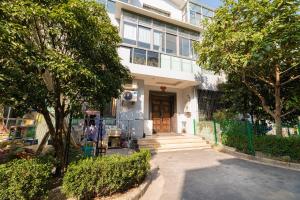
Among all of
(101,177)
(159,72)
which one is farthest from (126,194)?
(159,72)

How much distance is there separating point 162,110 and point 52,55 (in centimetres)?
964

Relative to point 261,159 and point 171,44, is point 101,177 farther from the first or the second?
point 171,44

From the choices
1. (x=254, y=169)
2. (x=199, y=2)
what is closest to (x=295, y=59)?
(x=254, y=169)

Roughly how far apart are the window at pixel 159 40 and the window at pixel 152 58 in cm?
66

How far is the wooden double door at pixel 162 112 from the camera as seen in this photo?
11.6 metres

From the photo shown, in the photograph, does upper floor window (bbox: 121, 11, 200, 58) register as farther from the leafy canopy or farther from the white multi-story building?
the leafy canopy

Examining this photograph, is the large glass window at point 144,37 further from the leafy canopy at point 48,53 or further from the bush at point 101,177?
the bush at point 101,177

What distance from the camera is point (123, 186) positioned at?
11.6ft

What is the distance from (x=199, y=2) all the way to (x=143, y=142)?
44.5 ft

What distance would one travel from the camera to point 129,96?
8844mm

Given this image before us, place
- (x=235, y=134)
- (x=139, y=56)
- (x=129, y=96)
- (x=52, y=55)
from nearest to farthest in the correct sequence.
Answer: (x=52, y=55), (x=235, y=134), (x=129, y=96), (x=139, y=56)

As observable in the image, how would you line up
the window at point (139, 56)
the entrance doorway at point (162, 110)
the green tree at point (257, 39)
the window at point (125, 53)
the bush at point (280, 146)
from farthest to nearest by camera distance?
the entrance doorway at point (162, 110)
the window at point (139, 56)
the window at point (125, 53)
the bush at point (280, 146)
the green tree at point (257, 39)

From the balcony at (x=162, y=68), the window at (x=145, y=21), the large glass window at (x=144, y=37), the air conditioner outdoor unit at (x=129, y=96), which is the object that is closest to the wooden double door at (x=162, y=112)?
the balcony at (x=162, y=68)

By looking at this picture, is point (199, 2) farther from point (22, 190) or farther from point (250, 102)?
point (22, 190)
